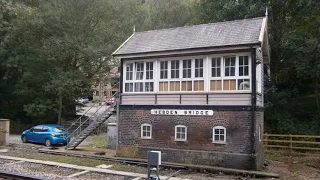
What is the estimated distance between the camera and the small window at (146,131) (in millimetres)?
17408

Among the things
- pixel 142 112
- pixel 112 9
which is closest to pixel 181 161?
pixel 142 112

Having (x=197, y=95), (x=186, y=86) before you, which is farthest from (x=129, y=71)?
(x=197, y=95)

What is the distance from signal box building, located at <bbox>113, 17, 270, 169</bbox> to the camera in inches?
592

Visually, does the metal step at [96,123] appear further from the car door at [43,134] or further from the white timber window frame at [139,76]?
the car door at [43,134]

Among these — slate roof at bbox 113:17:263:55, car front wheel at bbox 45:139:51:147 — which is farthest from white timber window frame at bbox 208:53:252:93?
car front wheel at bbox 45:139:51:147

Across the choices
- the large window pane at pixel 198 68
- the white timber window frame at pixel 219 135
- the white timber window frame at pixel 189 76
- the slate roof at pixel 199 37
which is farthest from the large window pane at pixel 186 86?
the white timber window frame at pixel 219 135

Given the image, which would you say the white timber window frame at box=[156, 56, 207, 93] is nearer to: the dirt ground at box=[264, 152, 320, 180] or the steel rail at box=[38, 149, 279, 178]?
the steel rail at box=[38, 149, 279, 178]

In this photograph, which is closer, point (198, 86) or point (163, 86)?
point (198, 86)

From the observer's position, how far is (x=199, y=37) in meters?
17.1

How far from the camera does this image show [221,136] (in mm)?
15492

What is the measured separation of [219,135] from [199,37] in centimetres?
517

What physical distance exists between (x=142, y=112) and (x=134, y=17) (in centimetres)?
1917

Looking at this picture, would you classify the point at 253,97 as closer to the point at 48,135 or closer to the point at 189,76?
the point at 189,76

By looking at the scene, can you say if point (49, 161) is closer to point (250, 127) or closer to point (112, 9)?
point (250, 127)
